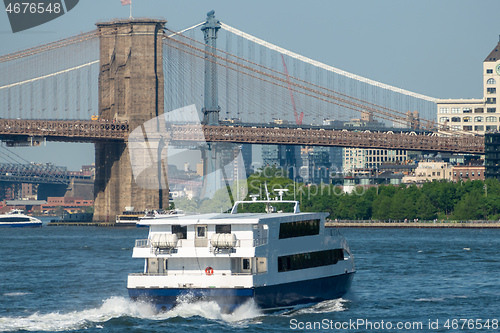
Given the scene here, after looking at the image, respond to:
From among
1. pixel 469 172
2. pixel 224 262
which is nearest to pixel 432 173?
pixel 469 172

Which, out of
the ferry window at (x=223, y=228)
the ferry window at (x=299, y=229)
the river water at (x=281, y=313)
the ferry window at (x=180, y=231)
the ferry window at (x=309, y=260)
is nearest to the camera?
the river water at (x=281, y=313)

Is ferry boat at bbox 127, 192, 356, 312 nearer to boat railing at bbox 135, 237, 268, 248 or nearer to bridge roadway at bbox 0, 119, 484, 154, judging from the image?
boat railing at bbox 135, 237, 268, 248

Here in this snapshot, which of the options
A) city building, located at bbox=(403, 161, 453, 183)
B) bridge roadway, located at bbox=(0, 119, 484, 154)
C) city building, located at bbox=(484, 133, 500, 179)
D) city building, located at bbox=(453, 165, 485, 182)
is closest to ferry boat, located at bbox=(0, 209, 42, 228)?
bridge roadway, located at bbox=(0, 119, 484, 154)

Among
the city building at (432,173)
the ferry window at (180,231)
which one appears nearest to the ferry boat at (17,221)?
the city building at (432,173)

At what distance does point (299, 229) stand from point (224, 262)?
4.65 meters

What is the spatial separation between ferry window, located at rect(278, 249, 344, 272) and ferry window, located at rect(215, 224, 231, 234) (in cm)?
225

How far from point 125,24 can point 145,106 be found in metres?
10.8

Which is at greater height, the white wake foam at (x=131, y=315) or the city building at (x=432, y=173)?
the city building at (x=432, y=173)

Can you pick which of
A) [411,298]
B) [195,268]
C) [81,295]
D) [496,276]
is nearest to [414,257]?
[496,276]

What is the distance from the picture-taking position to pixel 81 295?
1831 inches

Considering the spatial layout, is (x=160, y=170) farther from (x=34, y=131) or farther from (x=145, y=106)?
(x=34, y=131)

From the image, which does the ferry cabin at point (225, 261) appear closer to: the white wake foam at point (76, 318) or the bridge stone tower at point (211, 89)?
the white wake foam at point (76, 318)

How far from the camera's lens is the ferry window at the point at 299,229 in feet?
132

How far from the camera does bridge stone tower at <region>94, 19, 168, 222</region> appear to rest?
→ 13300cm
